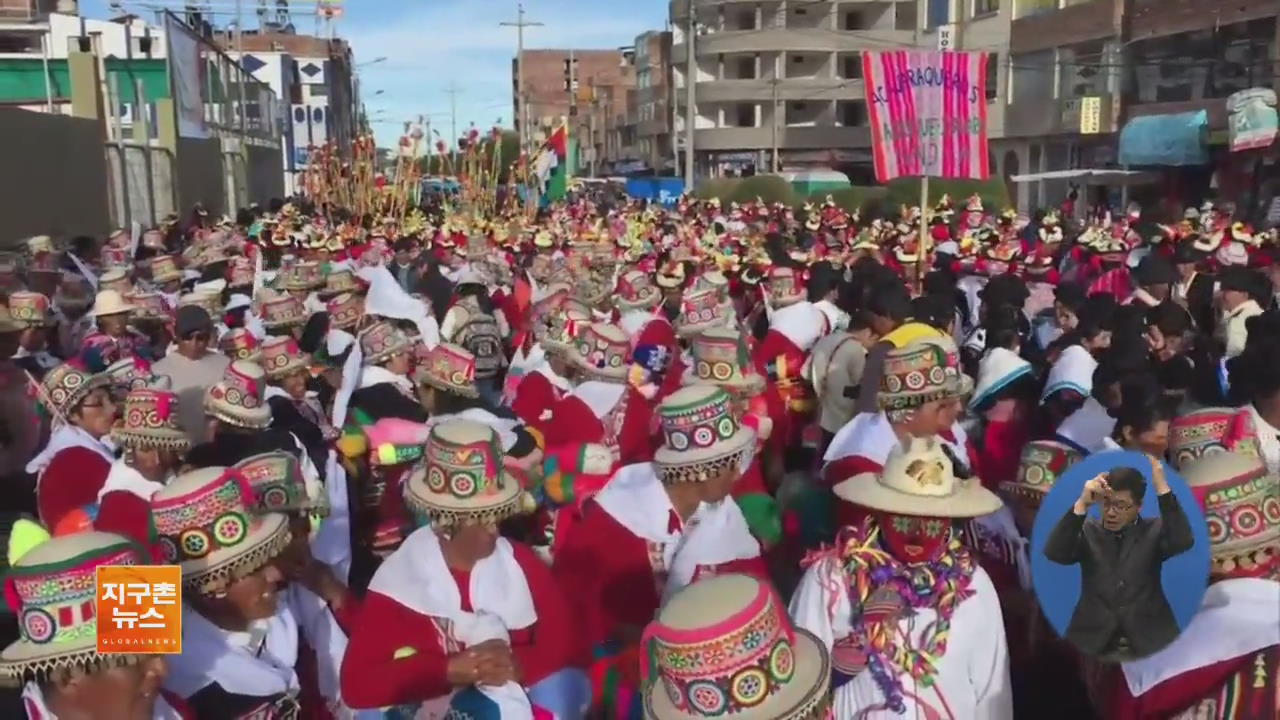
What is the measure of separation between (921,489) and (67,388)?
3.90 metres

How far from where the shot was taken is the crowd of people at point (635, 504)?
285 cm

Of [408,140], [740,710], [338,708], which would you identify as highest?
[408,140]

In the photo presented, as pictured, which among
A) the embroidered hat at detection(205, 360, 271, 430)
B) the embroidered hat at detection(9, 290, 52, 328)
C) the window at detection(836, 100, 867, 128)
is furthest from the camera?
the window at detection(836, 100, 867, 128)

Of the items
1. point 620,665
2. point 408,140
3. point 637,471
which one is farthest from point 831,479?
point 408,140

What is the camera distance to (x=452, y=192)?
24.5 m

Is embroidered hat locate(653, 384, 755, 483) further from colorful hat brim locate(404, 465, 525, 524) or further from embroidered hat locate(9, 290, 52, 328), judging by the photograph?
embroidered hat locate(9, 290, 52, 328)

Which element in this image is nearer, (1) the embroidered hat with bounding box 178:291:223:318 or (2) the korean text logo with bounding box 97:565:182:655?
(2) the korean text logo with bounding box 97:565:182:655

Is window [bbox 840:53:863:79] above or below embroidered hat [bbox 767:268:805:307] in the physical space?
above

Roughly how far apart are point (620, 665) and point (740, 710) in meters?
1.43

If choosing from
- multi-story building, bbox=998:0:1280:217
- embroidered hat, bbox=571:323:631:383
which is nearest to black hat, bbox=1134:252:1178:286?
embroidered hat, bbox=571:323:631:383

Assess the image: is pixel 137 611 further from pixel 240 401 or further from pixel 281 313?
pixel 281 313

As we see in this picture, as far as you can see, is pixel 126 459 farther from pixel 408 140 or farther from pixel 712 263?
pixel 408 140

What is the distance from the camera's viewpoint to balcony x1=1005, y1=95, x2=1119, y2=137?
3338 cm

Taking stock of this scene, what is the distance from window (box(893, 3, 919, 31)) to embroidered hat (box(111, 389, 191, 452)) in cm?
6064
